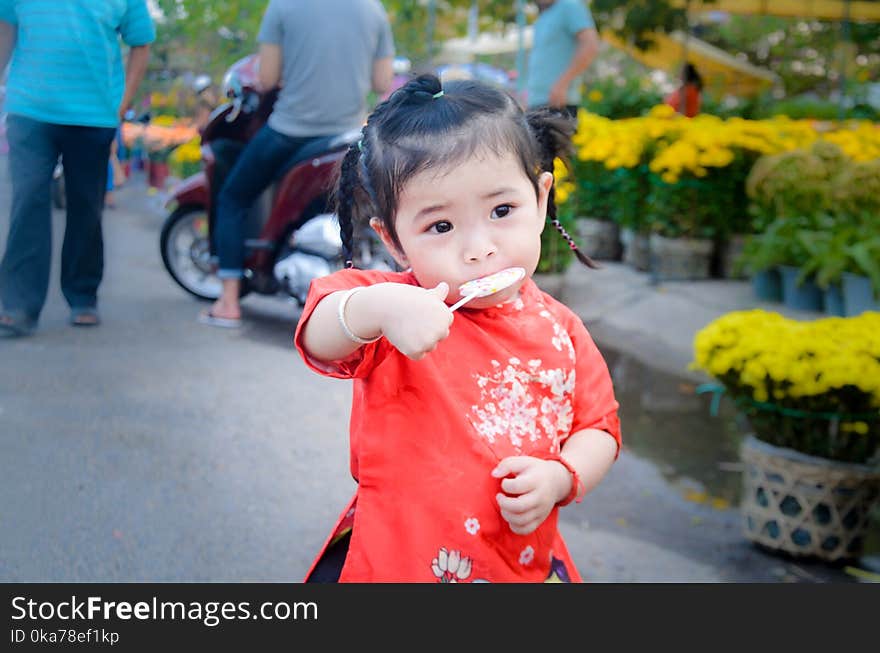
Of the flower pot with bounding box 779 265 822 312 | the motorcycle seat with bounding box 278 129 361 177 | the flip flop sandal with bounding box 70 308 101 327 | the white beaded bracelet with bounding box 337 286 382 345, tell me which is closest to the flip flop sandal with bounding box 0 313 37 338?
the flip flop sandal with bounding box 70 308 101 327

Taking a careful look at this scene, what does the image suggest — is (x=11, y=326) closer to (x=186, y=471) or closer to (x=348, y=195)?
(x=348, y=195)

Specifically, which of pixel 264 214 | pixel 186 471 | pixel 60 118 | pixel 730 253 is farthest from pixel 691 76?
pixel 60 118

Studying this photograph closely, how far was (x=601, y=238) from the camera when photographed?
25.1ft

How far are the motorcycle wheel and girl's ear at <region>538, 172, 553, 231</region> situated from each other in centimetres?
373

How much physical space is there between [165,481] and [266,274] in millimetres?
2308

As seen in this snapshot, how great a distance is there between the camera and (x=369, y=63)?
4195 mm

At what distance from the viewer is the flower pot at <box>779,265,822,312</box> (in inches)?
217

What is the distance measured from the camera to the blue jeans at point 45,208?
6.07 ft

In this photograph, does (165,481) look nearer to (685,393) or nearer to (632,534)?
(632,534)

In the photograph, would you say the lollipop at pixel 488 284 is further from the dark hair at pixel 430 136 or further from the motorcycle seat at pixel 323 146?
the motorcycle seat at pixel 323 146

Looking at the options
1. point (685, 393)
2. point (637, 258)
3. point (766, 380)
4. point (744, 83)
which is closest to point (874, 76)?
point (744, 83)

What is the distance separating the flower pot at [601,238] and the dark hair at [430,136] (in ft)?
20.6

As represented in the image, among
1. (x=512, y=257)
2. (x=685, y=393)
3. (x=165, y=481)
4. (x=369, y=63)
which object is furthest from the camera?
(x=685, y=393)

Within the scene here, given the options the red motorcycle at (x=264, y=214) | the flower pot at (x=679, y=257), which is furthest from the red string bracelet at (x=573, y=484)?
the flower pot at (x=679, y=257)
